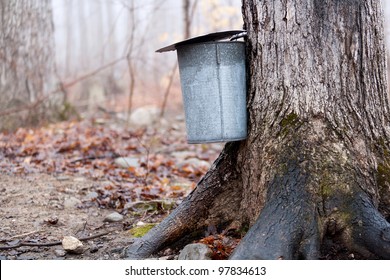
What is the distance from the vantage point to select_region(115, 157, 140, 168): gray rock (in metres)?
5.94

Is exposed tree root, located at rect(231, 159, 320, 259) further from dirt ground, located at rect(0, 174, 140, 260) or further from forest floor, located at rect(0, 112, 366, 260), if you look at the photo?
dirt ground, located at rect(0, 174, 140, 260)

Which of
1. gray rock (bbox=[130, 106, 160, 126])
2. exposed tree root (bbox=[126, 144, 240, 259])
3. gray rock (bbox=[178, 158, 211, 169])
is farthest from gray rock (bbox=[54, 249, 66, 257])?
gray rock (bbox=[130, 106, 160, 126])

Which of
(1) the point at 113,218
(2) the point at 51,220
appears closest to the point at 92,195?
(1) the point at 113,218

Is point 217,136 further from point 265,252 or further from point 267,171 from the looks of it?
point 265,252

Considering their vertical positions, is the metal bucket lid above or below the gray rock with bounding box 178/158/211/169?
above

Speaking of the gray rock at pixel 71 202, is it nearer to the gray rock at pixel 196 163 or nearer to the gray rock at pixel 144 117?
the gray rock at pixel 196 163

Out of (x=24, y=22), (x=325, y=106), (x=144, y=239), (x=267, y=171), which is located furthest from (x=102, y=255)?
(x=24, y=22)

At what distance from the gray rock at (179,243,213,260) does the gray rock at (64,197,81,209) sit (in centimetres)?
162

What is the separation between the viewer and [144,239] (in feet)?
10.7

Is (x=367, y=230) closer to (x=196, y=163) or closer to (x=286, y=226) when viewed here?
(x=286, y=226)

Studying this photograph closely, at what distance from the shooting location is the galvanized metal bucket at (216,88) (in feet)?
9.80

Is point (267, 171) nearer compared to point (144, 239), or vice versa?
point (267, 171)

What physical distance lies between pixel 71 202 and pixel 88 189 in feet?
1.55

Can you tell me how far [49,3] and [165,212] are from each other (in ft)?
19.7
